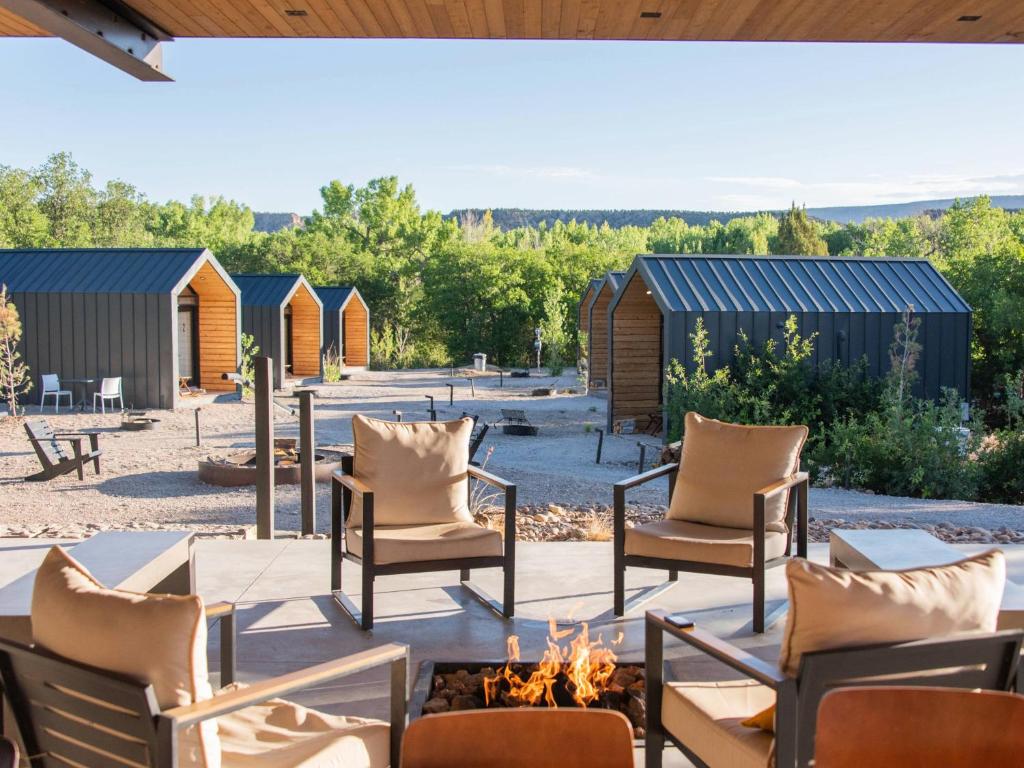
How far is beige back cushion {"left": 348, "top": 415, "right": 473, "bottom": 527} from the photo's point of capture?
4648 millimetres

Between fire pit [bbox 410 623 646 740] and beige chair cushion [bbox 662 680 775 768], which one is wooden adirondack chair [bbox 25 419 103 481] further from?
beige chair cushion [bbox 662 680 775 768]

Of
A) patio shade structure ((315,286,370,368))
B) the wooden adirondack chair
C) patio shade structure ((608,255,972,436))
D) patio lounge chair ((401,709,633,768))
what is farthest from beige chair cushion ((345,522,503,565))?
patio shade structure ((315,286,370,368))

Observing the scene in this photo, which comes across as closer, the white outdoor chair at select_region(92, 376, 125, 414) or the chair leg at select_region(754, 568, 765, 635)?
the chair leg at select_region(754, 568, 765, 635)

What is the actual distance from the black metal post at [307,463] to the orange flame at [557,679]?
10.7 feet

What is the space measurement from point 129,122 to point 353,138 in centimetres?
1448

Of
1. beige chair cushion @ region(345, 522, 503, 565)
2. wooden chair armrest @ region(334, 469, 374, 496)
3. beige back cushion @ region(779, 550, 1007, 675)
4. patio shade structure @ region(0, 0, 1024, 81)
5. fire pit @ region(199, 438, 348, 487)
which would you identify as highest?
patio shade structure @ region(0, 0, 1024, 81)

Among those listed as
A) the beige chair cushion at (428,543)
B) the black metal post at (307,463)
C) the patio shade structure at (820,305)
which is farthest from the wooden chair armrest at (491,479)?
the patio shade structure at (820,305)

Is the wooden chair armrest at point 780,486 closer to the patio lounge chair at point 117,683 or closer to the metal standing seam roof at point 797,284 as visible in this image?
the patio lounge chair at point 117,683

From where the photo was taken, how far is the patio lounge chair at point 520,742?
1862mm

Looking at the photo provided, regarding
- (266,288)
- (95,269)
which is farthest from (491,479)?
(266,288)

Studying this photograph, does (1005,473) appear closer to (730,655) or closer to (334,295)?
(730,655)

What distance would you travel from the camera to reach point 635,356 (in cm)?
1510

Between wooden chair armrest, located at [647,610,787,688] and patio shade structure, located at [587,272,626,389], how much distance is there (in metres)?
16.4

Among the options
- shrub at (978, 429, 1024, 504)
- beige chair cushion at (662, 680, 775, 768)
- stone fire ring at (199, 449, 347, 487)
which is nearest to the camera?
beige chair cushion at (662, 680, 775, 768)
